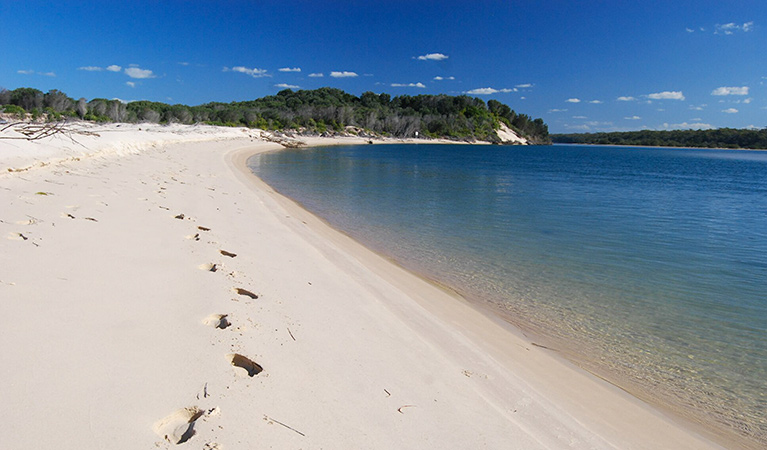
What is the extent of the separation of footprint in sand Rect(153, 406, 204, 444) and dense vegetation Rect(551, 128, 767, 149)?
175 meters

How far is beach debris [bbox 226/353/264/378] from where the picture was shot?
2.71 metres

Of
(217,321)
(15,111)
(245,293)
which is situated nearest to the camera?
(217,321)

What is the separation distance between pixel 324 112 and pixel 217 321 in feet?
309

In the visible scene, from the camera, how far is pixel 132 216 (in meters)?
6.13

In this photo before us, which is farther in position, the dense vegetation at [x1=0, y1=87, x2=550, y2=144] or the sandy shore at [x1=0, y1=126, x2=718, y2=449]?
the dense vegetation at [x1=0, y1=87, x2=550, y2=144]

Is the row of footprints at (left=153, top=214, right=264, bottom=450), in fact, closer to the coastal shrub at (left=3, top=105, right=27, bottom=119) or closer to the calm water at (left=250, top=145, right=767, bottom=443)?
the calm water at (left=250, top=145, right=767, bottom=443)

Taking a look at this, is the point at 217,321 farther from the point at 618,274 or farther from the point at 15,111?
the point at 15,111

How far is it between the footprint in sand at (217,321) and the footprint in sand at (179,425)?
1.06 meters

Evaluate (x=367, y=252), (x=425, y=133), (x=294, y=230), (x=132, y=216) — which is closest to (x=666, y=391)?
(x=367, y=252)

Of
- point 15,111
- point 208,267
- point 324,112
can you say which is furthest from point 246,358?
point 324,112

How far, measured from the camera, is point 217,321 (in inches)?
130

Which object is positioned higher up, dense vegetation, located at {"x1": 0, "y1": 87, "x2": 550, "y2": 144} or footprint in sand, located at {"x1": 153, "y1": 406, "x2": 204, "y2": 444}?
dense vegetation, located at {"x1": 0, "y1": 87, "x2": 550, "y2": 144}

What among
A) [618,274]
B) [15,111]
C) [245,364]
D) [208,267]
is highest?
[15,111]

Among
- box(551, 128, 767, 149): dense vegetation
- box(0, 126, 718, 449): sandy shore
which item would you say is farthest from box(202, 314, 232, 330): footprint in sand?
box(551, 128, 767, 149): dense vegetation
